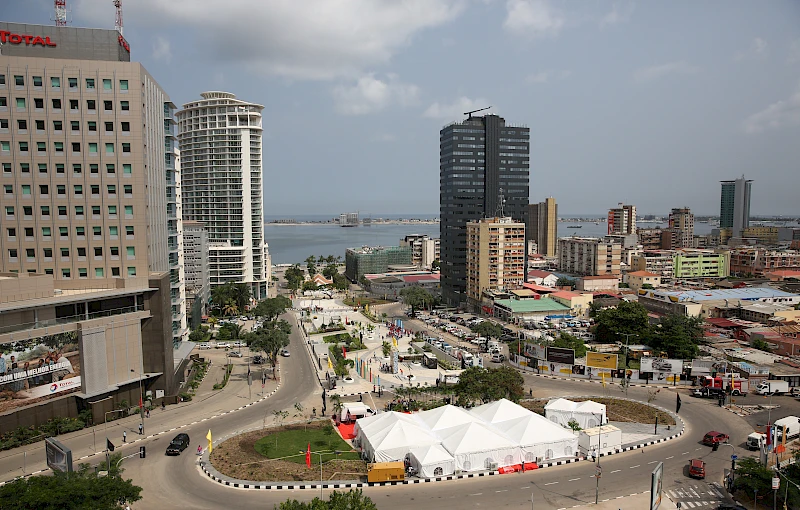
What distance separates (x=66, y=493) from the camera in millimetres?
17875

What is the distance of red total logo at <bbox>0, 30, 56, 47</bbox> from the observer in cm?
3341

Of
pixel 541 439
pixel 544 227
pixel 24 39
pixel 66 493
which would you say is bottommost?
pixel 541 439

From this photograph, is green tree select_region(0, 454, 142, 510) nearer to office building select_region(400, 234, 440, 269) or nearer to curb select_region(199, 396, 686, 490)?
curb select_region(199, 396, 686, 490)

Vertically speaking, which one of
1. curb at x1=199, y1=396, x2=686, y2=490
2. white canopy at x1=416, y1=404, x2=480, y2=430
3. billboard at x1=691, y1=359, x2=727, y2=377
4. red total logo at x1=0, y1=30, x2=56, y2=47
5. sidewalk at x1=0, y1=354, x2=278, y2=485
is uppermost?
red total logo at x1=0, y1=30, x2=56, y2=47

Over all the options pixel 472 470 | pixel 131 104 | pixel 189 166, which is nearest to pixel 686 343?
pixel 472 470

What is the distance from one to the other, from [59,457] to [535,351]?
35228mm

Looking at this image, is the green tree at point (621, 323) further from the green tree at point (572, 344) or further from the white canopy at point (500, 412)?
the white canopy at point (500, 412)

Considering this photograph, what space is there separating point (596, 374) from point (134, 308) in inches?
1357

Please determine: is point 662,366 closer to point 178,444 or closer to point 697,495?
point 697,495

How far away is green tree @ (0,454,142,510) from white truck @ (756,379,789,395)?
39.4 m

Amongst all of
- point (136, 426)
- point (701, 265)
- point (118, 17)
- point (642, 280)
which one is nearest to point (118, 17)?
point (118, 17)

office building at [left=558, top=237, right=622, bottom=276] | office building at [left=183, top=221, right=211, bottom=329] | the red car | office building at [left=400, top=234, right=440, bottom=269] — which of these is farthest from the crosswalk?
office building at [left=400, top=234, right=440, bottom=269]

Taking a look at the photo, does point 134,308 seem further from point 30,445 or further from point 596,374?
point 596,374

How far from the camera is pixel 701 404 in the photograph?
117 ft
